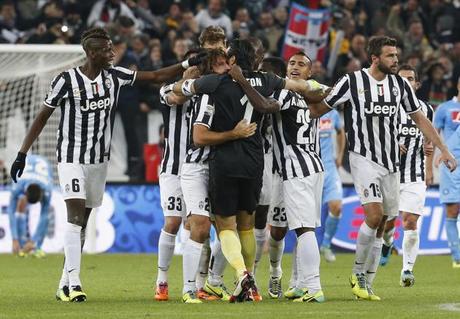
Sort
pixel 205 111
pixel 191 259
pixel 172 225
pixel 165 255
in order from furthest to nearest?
pixel 172 225 < pixel 165 255 < pixel 191 259 < pixel 205 111

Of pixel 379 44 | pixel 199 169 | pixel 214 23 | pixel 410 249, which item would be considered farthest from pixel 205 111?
pixel 214 23

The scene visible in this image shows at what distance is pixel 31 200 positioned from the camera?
62.5 ft

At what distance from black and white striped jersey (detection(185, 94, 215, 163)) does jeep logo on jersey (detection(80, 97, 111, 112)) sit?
868mm

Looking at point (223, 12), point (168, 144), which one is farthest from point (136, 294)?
point (223, 12)

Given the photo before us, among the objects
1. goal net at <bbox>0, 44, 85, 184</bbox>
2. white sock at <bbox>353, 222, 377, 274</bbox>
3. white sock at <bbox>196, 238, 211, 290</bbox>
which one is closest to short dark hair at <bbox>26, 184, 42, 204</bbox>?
goal net at <bbox>0, 44, 85, 184</bbox>

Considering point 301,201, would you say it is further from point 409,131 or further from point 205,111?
point 409,131

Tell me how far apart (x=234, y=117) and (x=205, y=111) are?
258 mm

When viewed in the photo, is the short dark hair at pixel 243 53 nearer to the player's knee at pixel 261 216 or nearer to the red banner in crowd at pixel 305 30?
the player's knee at pixel 261 216

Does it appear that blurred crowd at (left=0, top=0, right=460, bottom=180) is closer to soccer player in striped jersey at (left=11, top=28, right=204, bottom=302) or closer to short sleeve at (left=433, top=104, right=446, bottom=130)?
short sleeve at (left=433, top=104, right=446, bottom=130)

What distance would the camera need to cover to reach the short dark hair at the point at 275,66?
40.1 feet

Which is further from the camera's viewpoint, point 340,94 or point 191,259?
point 340,94

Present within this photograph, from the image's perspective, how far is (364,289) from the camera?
11680 mm

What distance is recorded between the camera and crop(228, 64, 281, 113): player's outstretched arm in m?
10.8

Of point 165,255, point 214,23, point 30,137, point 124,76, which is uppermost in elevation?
point 214,23
